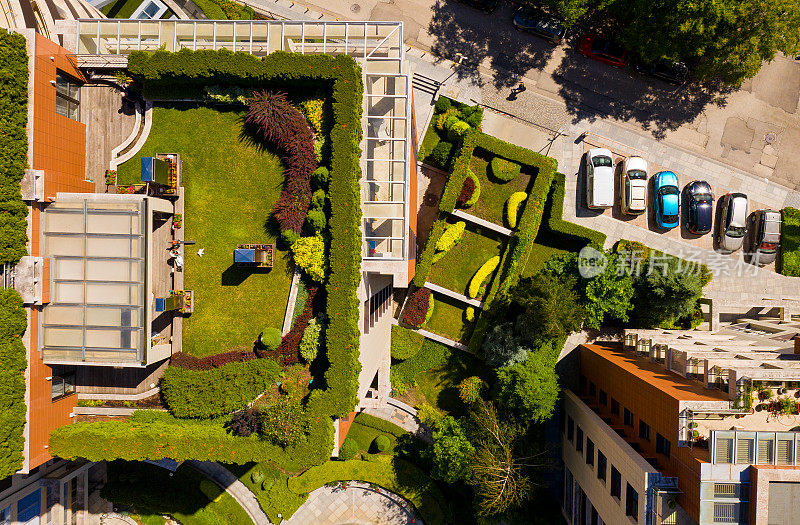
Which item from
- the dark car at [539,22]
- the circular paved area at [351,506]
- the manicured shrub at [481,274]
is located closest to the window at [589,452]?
the manicured shrub at [481,274]

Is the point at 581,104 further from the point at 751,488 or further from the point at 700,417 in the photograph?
the point at 751,488

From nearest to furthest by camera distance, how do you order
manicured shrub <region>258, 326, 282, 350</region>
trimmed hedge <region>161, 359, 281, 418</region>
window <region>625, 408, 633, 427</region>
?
trimmed hedge <region>161, 359, 281, 418</region> < manicured shrub <region>258, 326, 282, 350</region> < window <region>625, 408, 633, 427</region>

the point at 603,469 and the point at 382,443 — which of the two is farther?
the point at 382,443

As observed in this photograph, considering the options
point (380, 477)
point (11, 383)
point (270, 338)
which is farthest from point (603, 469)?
point (11, 383)

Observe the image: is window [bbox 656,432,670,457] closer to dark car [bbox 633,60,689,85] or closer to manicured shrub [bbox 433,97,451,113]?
manicured shrub [bbox 433,97,451,113]

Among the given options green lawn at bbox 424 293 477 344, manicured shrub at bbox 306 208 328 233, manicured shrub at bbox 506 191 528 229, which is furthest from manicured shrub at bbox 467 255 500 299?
manicured shrub at bbox 306 208 328 233

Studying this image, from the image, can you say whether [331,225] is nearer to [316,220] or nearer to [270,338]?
[316,220]

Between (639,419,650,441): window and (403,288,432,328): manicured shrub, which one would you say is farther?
(403,288,432,328): manicured shrub
